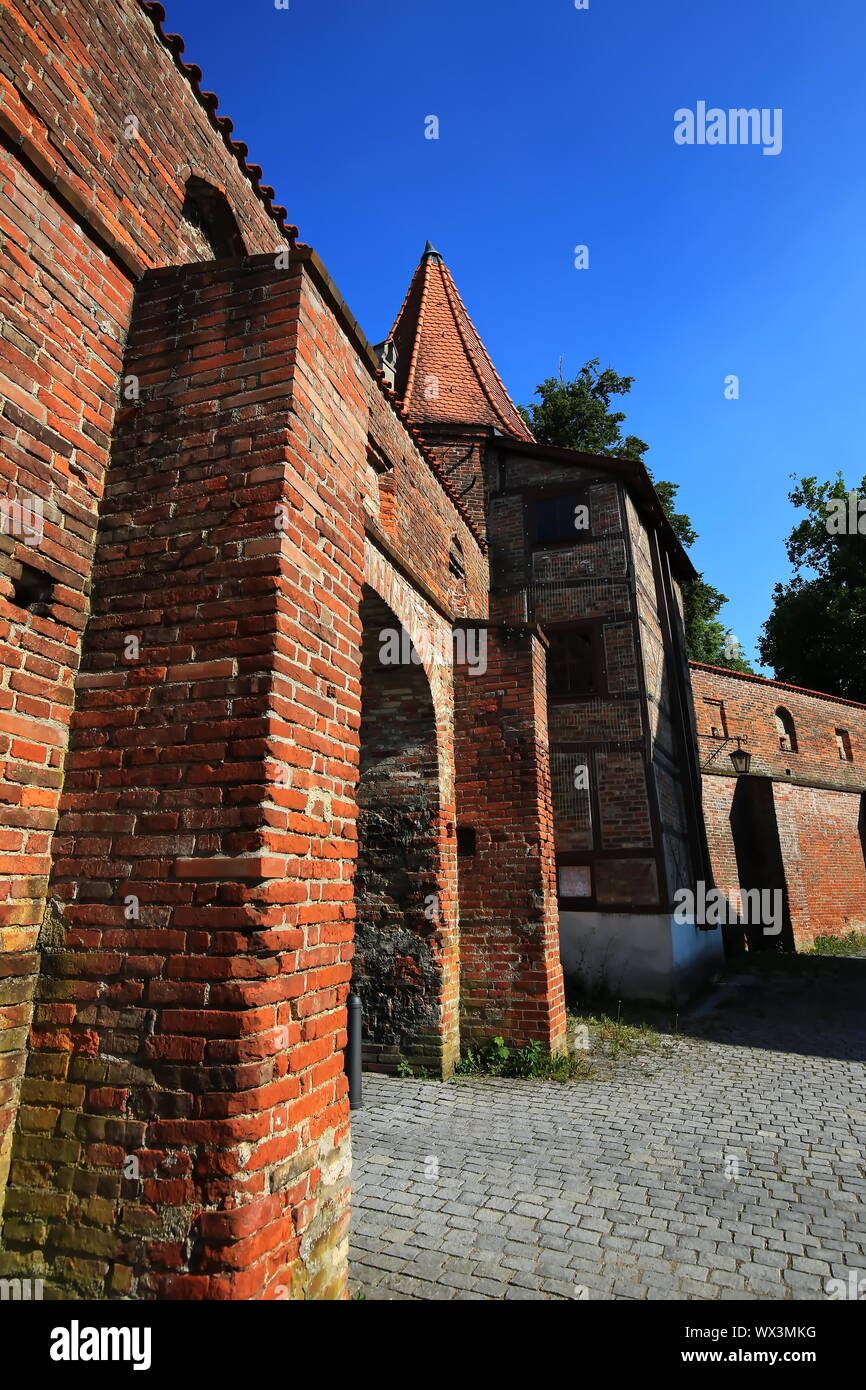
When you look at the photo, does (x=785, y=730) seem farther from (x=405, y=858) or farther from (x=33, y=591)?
(x=33, y=591)

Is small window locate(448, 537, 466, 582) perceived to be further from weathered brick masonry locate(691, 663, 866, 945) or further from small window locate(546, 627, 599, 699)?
weathered brick masonry locate(691, 663, 866, 945)

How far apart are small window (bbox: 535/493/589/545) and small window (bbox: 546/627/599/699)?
1.78 m

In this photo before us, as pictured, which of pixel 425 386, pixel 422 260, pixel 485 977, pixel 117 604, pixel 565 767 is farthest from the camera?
pixel 422 260

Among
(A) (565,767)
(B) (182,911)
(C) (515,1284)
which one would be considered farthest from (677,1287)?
(A) (565,767)

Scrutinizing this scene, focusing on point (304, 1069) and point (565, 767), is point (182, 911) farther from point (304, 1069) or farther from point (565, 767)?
point (565, 767)

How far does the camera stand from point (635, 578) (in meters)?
12.4

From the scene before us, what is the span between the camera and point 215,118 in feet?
15.2

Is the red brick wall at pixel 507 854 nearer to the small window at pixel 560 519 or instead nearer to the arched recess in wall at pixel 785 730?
the small window at pixel 560 519

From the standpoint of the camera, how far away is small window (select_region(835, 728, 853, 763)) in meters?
19.1

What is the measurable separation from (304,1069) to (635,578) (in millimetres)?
11382

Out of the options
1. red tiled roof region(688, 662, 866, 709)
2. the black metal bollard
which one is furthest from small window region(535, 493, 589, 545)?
the black metal bollard

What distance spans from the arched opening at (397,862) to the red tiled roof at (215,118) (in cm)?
322

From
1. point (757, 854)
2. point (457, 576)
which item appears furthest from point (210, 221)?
point (757, 854)

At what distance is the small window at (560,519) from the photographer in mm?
12957
